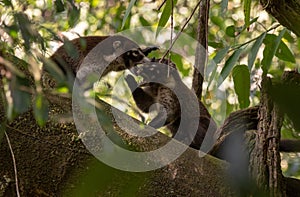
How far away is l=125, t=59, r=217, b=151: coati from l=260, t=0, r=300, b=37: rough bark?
202 cm

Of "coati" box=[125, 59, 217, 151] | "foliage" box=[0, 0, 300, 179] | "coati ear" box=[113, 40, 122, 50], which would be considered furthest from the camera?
"coati ear" box=[113, 40, 122, 50]

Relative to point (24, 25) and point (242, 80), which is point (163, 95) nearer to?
point (242, 80)

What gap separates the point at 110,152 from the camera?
3.27 ft

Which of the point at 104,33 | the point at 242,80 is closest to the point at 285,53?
the point at 242,80

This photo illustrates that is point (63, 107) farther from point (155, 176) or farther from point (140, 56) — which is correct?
point (140, 56)

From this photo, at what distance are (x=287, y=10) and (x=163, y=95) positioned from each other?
2579 millimetres

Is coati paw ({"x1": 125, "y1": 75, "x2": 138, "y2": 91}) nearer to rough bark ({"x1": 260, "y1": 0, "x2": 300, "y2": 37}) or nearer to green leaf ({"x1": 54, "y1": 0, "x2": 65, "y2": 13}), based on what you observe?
rough bark ({"x1": 260, "y1": 0, "x2": 300, "y2": 37})

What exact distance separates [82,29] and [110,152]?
3531mm

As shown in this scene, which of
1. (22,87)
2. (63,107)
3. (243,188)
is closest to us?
(243,188)

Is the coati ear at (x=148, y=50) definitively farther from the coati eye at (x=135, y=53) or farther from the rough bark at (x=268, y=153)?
the rough bark at (x=268, y=153)

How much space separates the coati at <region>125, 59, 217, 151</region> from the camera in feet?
11.5

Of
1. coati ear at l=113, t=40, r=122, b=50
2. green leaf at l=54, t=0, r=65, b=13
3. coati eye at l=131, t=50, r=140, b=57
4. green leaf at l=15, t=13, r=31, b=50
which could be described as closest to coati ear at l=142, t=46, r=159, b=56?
coati eye at l=131, t=50, r=140, b=57

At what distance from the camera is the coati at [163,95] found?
3.51 meters

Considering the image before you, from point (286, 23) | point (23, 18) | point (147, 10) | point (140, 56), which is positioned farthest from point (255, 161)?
point (147, 10)
